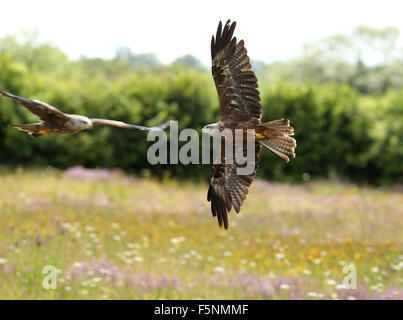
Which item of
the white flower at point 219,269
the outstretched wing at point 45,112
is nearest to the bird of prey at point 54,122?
the outstretched wing at point 45,112

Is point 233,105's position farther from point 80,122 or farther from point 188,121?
point 188,121

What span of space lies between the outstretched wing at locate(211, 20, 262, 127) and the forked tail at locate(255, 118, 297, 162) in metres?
0.27

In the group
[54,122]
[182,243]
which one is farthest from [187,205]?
[54,122]

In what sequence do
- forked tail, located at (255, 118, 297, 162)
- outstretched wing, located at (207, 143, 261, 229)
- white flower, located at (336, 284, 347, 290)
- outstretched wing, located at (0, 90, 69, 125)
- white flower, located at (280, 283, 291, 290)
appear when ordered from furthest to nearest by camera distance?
white flower, located at (336, 284, 347, 290) < white flower, located at (280, 283, 291, 290) < outstretched wing, located at (207, 143, 261, 229) < forked tail, located at (255, 118, 297, 162) < outstretched wing, located at (0, 90, 69, 125)

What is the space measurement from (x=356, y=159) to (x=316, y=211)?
650 centimetres

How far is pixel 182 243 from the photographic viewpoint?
8242 mm

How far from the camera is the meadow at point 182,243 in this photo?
6.18 meters

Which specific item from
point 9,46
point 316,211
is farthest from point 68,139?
point 9,46

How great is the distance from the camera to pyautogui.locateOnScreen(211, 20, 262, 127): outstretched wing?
3.29m

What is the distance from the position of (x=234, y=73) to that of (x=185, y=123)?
11.1 m

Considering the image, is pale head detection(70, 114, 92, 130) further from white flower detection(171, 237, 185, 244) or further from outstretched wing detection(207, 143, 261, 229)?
white flower detection(171, 237, 185, 244)

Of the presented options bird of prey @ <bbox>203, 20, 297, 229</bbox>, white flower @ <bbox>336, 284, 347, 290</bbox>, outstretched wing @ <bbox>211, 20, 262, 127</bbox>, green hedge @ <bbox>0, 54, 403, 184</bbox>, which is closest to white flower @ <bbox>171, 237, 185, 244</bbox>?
white flower @ <bbox>336, 284, 347, 290</bbox>

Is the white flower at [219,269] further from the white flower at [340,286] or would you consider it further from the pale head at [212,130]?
the pale head at [212,130]

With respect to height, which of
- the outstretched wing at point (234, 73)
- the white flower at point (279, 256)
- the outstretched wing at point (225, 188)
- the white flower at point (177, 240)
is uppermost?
the outstretched wing at point (234, 73)
